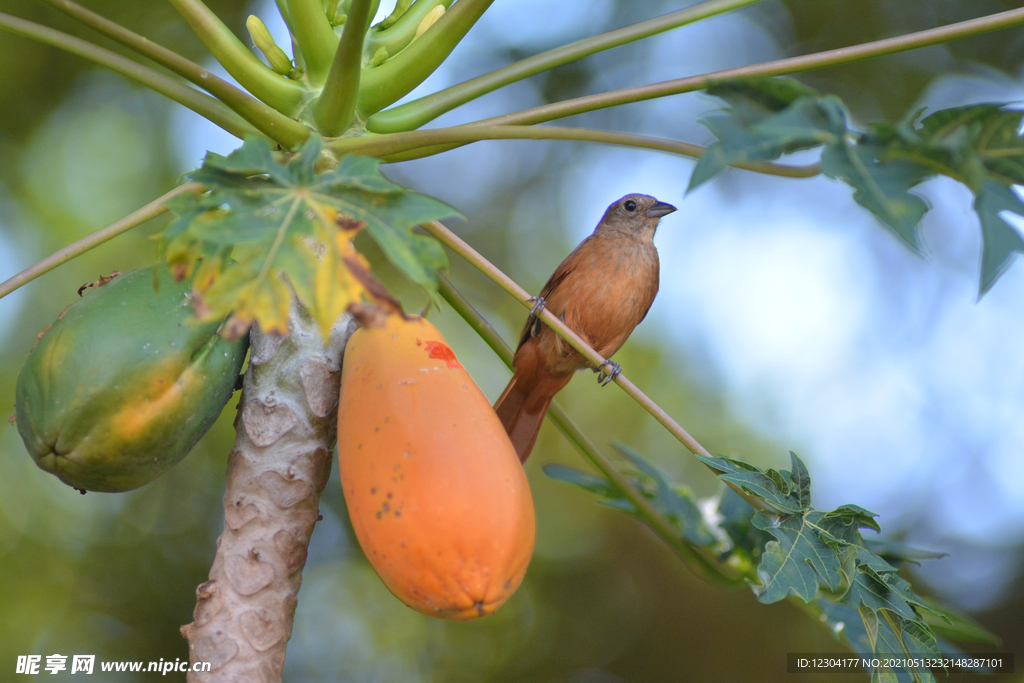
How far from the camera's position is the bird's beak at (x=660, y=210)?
3.52 m

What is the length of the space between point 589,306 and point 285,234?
1.98 meters

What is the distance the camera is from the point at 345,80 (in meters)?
1.69

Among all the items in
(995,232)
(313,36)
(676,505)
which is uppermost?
(313,36)

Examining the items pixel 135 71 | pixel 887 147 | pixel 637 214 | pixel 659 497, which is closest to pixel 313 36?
pixel 135 71

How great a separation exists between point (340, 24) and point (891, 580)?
212cm

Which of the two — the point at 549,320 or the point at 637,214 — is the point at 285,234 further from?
the point at 637,214

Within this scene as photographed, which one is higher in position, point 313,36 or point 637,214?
point 313,36

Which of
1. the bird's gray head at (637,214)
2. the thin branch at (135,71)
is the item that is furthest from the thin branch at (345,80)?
the bird's gray head at (637,214)

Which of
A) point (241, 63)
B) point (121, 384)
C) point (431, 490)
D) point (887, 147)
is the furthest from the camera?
point (241, 63)

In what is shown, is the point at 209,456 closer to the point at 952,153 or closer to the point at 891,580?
the point at 891,580

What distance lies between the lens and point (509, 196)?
4.86m

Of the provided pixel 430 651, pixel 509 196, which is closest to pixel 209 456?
pixel 430 651

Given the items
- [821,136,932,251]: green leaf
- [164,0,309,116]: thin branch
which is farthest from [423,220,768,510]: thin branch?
[821,136,932,251]: green leaf

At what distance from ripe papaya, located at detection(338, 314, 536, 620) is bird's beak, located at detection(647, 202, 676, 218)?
7.13 ft
